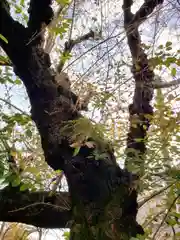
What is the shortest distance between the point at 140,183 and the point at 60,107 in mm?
555

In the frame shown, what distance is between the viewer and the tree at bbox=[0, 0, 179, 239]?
1105mm

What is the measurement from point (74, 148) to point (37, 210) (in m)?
0.36

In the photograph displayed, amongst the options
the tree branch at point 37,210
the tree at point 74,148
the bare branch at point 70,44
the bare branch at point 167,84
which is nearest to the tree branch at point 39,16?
the tree at point 74,148

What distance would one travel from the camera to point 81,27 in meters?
1.76

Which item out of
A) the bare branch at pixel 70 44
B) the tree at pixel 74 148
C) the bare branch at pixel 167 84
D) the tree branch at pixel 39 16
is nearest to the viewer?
the tree at pixel 74 148

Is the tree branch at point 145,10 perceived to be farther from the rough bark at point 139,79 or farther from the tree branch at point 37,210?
the tree branch at point 37,210

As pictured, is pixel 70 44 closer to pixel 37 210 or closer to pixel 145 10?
pixel 145 10

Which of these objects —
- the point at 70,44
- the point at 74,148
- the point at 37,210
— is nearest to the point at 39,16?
the point at 70,44

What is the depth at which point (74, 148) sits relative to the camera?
1.26m

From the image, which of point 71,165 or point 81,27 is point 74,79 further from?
point 71,165

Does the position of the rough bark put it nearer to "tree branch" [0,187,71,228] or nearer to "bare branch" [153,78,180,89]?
"bare branch" [153,78,180,89]

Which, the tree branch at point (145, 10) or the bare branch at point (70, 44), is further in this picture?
the bare branch at point (70, 44)

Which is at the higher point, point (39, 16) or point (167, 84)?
point (39, 16)

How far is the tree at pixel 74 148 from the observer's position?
111 cm
